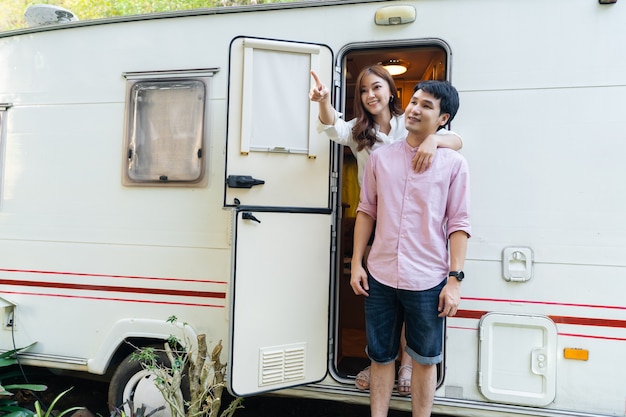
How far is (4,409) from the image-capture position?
294 centimetres

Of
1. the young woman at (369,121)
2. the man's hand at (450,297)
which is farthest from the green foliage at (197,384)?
the man's hand at (450,297)

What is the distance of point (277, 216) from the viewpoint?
2.60 metres

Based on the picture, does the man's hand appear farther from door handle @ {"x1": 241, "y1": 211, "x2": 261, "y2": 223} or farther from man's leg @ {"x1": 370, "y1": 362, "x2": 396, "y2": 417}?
door handle @ {"x1": 241, "y1": 211, "x2": 261, "y2": 223}

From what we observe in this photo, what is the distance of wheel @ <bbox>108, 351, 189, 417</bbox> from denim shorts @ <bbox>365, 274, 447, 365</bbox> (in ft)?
4.62

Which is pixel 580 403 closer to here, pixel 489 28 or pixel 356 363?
pixel 356 363

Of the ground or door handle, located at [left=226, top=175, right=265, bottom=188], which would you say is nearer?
door handle, located at [left=226, top=175, right=265, bottom=188]

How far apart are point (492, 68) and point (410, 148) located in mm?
800

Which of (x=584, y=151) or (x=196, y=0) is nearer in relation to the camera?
(x=584, y=151)

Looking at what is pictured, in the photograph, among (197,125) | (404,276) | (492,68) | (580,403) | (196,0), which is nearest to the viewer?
(404,276)

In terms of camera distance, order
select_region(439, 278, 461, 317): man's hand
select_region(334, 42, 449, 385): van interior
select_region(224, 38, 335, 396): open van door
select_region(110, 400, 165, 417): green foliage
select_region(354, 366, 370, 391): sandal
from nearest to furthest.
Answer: select_region(439, 278, 461, 317): man's hand < select_region(224, 38, 335, 396): open van door < select_region(354, 366, 370, 391): sandal < select_region(110, 400, 165, 417): green foliage < select_region(334, 42, 449, 385): van interior

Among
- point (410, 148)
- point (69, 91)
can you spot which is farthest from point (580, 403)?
point (69, 91)

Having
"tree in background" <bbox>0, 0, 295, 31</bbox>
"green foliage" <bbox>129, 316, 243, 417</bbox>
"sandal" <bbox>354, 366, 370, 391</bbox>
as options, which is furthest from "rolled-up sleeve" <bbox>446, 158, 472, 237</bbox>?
"tree in background" <bbox>0, 0, 295, 31</bbox>

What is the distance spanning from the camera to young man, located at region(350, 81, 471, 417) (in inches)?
87.4

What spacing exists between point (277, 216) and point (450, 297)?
1063 millimetres
